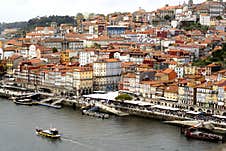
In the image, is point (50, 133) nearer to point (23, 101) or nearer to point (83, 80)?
point (23, 101)

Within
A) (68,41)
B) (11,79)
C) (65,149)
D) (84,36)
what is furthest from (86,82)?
(84,36)

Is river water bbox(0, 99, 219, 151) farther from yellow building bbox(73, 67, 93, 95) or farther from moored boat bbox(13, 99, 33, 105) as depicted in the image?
yellow building bbox(73, 67, 93, 95)

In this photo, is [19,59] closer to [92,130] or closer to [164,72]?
[164,72]

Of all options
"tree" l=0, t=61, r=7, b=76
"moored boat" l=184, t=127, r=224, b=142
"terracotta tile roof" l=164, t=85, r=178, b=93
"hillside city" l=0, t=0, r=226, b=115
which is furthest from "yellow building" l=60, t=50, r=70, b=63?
"moored boat" l=184, t=127, r=224, b=142

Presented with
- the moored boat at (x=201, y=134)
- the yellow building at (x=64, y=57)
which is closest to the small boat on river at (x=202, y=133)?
the moored boat at (x=201, y=134)

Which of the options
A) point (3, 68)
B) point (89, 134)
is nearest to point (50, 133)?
point (89, 134)

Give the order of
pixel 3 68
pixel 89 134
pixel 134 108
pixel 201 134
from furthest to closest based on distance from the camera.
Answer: pixel 3 68 → pixel 134 108 → pixel 89 134 → pixel 201 134
